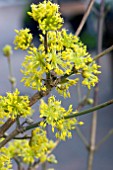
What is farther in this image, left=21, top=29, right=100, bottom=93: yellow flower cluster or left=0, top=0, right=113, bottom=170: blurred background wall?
left=0, top=0, right=113, bottom=170: blurred background wall

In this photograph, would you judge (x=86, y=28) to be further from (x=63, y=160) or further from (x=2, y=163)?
(x=2, y=163)

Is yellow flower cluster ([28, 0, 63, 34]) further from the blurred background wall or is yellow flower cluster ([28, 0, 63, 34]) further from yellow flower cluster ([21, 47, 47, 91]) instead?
the blurred background wall

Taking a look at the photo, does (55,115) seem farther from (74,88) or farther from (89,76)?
(74,88)

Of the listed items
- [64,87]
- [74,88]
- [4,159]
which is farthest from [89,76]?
[74,88]

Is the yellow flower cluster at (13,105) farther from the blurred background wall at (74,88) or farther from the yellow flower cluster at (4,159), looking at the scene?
the blurred background wall at (74,88)

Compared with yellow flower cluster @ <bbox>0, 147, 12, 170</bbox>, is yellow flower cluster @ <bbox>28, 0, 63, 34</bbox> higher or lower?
higher

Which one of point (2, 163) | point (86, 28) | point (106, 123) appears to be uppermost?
point (86, 28)

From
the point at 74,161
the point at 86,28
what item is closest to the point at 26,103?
the point at 74,161

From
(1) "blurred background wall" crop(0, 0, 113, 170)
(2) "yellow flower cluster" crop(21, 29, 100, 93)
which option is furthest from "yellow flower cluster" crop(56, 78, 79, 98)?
(1) "blurred background wall" crop(0, 0, 113, 170)

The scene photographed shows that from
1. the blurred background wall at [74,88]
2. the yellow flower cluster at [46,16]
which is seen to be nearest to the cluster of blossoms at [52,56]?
the yellow flower cluster at [46,16]
